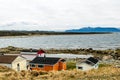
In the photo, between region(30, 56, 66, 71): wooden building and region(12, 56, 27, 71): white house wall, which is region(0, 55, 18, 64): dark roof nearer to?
region(12, 56, 27, 71): white house wall

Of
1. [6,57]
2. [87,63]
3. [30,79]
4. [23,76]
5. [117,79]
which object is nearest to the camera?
[117,79]

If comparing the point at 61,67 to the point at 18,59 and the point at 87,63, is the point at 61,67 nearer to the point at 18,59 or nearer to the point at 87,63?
the point at 87,63

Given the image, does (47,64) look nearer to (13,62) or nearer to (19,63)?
(19,63)

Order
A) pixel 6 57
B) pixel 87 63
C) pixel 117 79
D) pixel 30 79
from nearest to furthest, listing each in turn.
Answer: pixel 117 79 → pixel 30 79 → pixel 6 57 → pixel 87 63

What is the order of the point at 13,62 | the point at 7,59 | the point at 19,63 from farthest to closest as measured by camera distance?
the point at 19,63 < the point at 7,59 < the point at 13,62

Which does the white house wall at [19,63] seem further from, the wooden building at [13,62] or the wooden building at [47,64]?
the wooden building at [47,64]

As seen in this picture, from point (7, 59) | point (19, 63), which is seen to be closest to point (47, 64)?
point (19, 63)

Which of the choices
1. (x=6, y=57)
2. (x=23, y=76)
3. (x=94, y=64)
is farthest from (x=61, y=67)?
(x=23, y=76)

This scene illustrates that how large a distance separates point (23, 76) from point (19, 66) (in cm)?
2267

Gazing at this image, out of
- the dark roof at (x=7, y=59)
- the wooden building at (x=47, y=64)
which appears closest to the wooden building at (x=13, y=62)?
the dark roof at (x=7, y=59)

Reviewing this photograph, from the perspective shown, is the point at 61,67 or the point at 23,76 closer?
the point at 23,76

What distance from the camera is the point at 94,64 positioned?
48.8 meters

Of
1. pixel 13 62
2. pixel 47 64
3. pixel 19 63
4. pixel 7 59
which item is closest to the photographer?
pixel 13 62

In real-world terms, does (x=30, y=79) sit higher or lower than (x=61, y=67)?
higher
